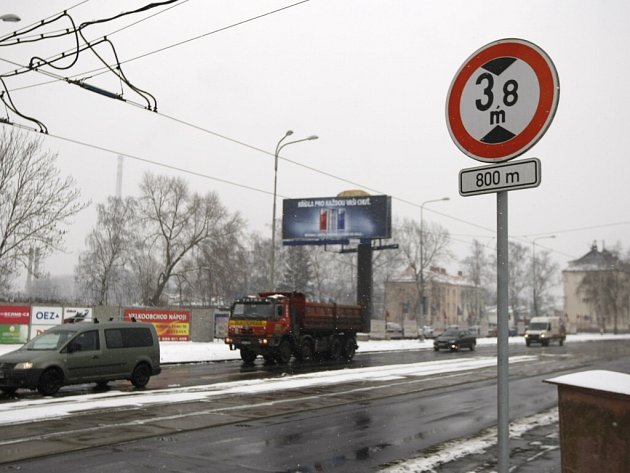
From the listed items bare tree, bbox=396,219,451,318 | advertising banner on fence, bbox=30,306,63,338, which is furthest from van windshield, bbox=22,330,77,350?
bare tree, bbox=396,219,451,318

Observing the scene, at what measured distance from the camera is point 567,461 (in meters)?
4.80

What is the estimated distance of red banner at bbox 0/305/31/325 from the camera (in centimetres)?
2908

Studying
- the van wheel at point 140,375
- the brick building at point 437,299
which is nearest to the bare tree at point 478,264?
the brick building at point 437,299

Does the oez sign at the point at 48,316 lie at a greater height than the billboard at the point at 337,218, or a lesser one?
lesser

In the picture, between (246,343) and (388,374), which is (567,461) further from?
(246,343)

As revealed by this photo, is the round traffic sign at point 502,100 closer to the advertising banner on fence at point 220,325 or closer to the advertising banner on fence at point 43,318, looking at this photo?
the advertising banner on fence at point 43,318

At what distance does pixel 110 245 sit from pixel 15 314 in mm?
27406

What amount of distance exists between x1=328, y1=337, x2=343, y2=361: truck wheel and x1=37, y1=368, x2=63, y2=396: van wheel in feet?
52.3

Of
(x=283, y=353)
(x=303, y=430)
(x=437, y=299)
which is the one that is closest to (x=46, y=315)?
(x=283, y=353)

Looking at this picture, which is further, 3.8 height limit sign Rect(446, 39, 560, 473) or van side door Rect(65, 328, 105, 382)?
van side door Rect(65, 328, 105, 382)

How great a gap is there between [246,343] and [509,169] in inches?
892

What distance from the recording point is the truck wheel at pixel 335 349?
1139 inches

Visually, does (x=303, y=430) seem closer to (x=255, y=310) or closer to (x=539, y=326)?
(x=255, y=310)

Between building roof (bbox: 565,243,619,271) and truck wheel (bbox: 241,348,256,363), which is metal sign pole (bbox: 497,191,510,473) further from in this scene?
building roof (bbox: 565,243,619,271)
